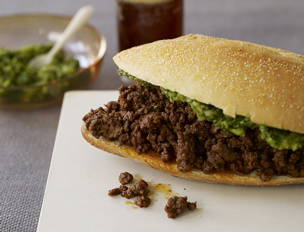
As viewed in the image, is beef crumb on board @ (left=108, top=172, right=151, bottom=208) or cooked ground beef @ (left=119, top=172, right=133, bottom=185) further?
cooked ground beef @ (left=119, top=172, right=133, bottom=185)

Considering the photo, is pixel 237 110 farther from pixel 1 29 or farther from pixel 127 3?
pixel 1 29

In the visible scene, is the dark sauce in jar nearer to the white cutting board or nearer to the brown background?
the brown background

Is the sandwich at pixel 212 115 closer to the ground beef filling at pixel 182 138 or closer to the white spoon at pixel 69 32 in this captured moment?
the ground beef filling at pixel 182 138

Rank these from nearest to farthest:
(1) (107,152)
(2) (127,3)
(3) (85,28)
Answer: (1) (107,152)
(2) (127,3)
(3) (85,28)

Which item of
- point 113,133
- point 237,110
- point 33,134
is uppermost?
point 237,110

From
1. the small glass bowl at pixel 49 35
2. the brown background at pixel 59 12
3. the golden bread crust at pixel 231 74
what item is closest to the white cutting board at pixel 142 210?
the brown background at pixel 59 12

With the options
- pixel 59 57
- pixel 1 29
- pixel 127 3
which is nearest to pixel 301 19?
pixel 127 3

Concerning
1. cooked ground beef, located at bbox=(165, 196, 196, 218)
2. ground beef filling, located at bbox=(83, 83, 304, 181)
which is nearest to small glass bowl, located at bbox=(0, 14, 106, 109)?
ground beef filling, located at bbox=(83, 83, 304, 181)
